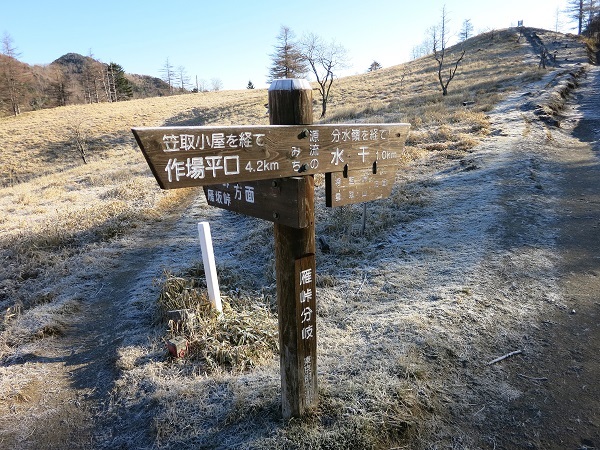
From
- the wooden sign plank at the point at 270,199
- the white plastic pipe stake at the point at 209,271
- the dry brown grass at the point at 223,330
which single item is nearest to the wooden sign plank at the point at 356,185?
the wooden sign plank at the point at 270,199

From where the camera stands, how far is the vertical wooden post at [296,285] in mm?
2535

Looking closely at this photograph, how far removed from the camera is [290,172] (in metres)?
2.39

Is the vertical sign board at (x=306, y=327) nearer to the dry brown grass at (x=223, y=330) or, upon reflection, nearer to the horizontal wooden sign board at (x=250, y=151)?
the horizontal wooden sign board at (x=250, y=151)

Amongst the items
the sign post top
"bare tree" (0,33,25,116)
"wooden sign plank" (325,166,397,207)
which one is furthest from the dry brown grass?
"bare tree" (0,33,25,116)

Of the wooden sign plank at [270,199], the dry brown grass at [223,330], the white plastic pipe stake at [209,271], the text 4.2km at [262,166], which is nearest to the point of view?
the text 4.2km at [262,166]

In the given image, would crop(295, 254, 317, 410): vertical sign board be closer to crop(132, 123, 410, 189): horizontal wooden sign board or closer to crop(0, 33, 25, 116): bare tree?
crop(132, 123, 410, 189): horizontal wooden sign board

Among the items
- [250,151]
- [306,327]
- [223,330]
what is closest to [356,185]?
[250,151]

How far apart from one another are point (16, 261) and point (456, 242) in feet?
28.3

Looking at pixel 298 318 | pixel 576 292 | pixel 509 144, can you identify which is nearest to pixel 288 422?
pixel 298 318

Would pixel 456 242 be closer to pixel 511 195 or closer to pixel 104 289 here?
pixel 511 195

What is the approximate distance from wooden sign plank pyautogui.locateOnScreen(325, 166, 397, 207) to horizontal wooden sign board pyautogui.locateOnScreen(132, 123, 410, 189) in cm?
6

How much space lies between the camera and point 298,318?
297cm

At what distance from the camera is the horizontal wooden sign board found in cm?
185

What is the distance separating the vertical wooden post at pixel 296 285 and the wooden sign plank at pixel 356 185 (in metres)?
0.20
